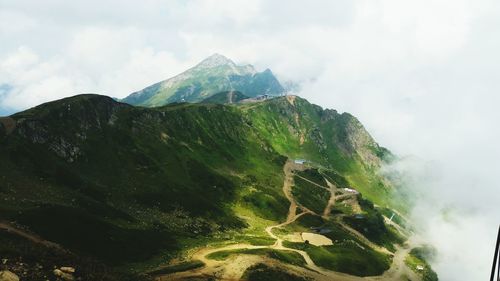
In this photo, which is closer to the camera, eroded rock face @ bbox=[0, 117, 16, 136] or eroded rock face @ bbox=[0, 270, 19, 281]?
eroded rock face @ bbox=[0, 270, 19, 281]

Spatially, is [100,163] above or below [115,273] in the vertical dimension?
above

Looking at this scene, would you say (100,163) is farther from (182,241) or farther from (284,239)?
(284,239)

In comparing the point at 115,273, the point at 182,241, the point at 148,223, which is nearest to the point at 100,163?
the point at 148,223

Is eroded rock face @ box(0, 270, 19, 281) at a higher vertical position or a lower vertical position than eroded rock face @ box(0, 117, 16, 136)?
lower

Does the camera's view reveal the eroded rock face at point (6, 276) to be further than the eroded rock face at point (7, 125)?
No

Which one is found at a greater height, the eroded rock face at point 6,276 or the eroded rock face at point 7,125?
the eroded rock face at point 7,125

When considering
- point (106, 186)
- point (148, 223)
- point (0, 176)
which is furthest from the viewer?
point (106, 186)

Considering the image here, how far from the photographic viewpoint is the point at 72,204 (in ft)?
473

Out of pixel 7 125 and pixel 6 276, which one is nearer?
pixel 6 276

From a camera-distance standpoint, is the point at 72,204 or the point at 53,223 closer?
the point at 53,223

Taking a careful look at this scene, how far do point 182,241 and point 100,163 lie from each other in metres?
71.9

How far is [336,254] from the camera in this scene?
7264 inches

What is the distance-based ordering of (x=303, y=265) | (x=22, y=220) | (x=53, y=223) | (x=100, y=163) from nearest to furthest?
(x=22, y=220), (x=53, y=223), (x=303, y=265), (x=100, y=163)

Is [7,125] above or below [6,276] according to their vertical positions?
above
